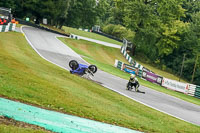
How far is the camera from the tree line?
51.5 m

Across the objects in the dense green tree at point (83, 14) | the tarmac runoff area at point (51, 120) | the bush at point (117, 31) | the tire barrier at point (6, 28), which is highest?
the dense green tree at point (83, 14)

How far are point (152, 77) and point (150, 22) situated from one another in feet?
55.7

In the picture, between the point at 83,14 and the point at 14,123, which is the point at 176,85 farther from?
the point at 83,14

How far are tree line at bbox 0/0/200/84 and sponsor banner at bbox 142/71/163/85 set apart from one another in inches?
463

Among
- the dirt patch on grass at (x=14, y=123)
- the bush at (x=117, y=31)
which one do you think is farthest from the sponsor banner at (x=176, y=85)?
the bush at (x=117, y=31)

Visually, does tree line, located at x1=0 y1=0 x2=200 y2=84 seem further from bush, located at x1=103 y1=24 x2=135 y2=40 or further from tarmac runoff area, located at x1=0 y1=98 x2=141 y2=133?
tarmac runoff area, located at x1=0 y1=98 x2=141 y2=133

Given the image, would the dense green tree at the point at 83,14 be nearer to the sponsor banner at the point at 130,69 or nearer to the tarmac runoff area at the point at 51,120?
the sponsor banner at the point at 130,69

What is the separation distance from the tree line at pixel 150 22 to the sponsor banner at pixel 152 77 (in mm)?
11762

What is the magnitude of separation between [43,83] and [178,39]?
181ft

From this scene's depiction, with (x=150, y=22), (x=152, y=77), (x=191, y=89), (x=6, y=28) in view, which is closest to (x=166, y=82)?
(x=152, y=77)

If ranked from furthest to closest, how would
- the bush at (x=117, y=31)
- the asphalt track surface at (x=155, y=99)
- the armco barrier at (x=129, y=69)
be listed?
1. the bush at (x=117, y=31)
2. the armco barrier at (x=129, y=69)
3. the asphalt track surface at (x=155, y=99)

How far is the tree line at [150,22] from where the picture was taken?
51.5m

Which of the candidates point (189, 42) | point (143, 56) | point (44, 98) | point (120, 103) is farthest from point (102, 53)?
point (44, 98)

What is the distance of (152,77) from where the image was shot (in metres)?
37.7
